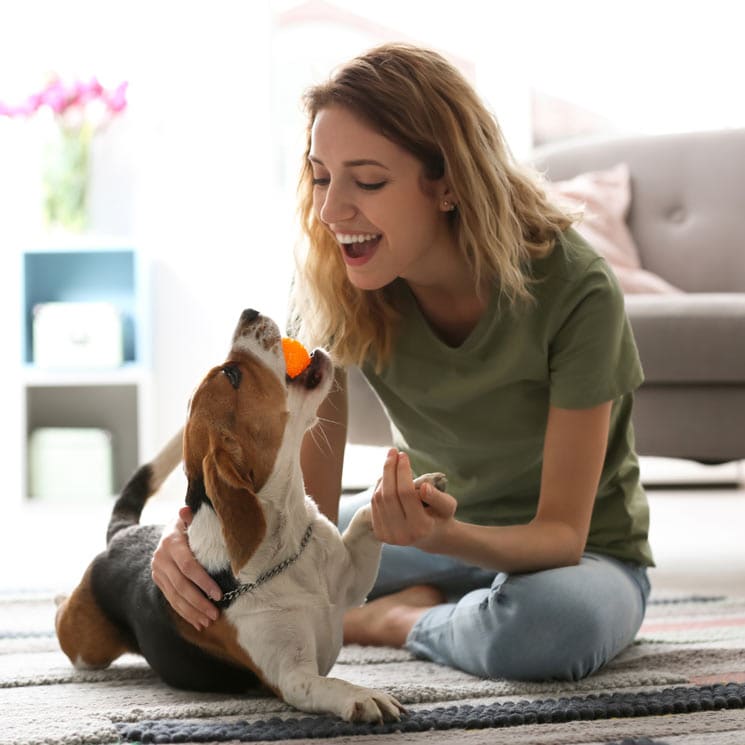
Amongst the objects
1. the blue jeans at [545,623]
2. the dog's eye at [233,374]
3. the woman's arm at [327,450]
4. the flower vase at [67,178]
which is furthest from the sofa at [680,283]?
the flower vase at [67,178]

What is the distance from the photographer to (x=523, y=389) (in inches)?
72.8

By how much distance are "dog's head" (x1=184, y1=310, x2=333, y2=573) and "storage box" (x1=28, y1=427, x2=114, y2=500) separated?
2940 mm

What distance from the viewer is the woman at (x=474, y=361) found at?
5.51ft

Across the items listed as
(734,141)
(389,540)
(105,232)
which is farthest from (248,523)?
(105,232)

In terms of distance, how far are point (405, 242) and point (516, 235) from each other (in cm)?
18

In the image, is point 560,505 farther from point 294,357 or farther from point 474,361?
point 294,357

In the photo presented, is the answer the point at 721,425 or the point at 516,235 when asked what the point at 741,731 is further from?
the point at 721,425

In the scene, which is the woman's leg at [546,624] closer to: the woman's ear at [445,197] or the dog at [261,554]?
the dog at [261,554]

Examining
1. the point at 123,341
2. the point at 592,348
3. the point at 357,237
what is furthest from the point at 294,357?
the point at 123,341

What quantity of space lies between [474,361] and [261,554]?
49 centimetres

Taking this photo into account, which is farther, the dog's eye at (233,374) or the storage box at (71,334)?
the storage box at (71,334)

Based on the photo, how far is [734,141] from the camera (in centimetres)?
383

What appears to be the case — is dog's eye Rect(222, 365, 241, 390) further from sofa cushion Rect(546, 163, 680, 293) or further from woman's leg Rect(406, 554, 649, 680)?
sofa cushion Rect(546, 163, 680, 293)

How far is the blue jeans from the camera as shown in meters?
1.67
